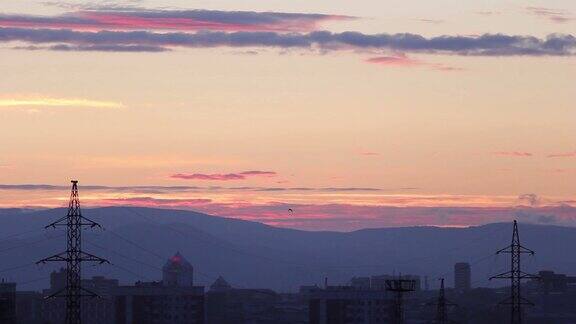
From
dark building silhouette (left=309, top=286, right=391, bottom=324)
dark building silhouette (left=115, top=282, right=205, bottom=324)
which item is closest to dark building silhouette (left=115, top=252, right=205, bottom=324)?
dark building silhouette (left=115, top=282, right=205, bottom=324)

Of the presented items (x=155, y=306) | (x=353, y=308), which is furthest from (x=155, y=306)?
(x=353, y=308)

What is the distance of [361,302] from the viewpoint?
19200cm

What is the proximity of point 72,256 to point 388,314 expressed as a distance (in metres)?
116

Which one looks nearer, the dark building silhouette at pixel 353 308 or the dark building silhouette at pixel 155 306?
the dark building silhouette at pixel 353 308

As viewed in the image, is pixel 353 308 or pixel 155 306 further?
pixel 155 306

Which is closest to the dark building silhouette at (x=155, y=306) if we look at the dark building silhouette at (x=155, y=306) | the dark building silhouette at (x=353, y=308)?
the dark building silhouette at (x=155, y=306)

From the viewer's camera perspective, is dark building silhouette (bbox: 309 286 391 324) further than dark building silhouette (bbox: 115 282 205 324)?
No

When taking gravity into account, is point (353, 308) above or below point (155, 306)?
below

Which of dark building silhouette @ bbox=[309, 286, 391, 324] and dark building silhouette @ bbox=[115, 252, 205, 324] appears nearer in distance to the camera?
dark building silhouette @ bbox=[309, 286, 391, 324]

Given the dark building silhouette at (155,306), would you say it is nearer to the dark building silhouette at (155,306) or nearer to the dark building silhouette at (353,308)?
the dark building silhouette at (155,306)

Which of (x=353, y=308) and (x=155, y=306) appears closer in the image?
(x=353, y=308)

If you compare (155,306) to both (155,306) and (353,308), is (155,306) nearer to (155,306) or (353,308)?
(155,306)

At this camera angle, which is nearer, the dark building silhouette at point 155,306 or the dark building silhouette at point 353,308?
the dark building silhouette at point 353,308

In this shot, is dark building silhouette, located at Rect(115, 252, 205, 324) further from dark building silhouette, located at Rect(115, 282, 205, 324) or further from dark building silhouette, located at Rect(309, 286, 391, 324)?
dark building silhouette, located at Rect(309, 286, 391, 324)
